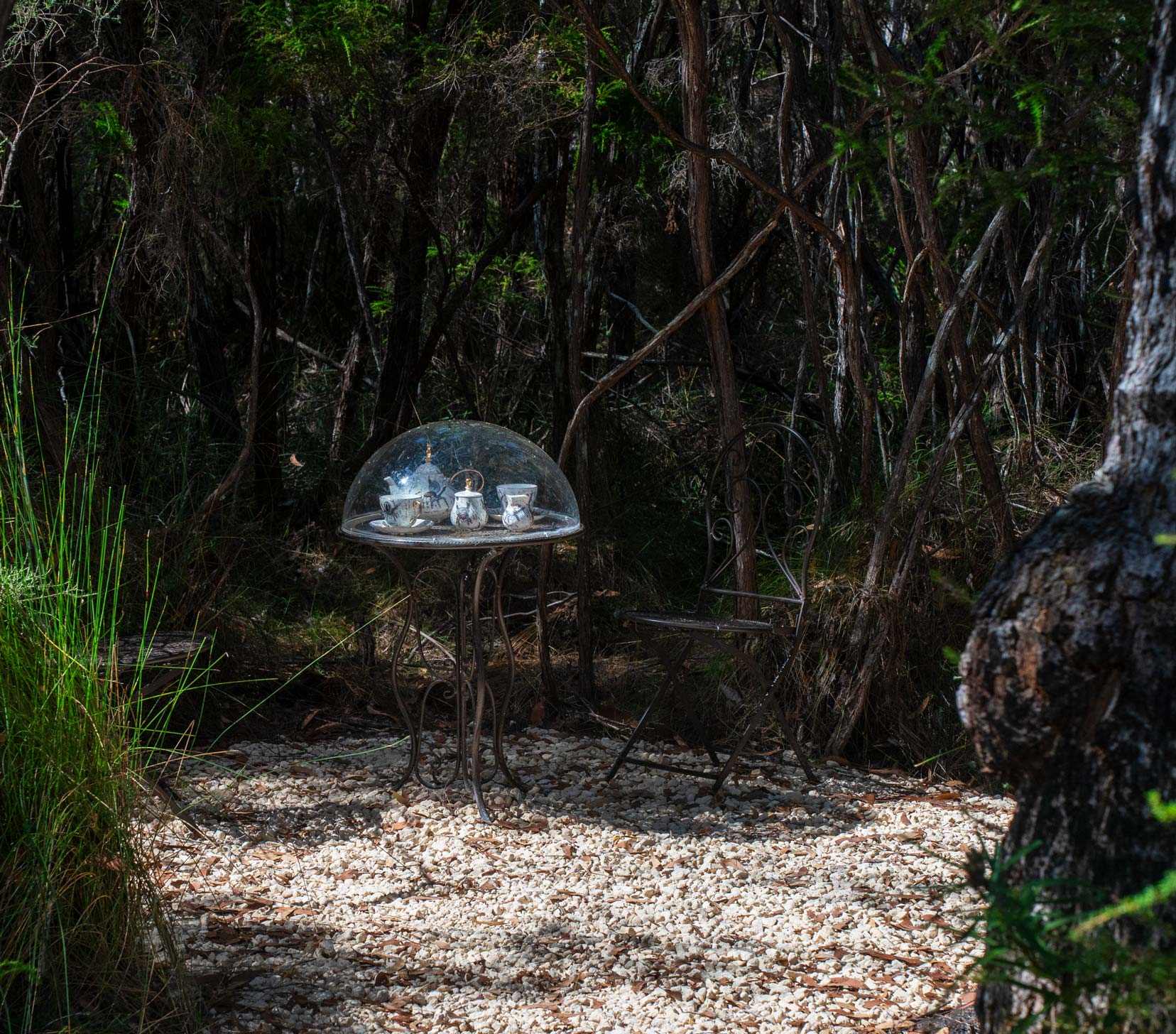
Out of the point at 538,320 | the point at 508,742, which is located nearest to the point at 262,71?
A: the point at 538,320

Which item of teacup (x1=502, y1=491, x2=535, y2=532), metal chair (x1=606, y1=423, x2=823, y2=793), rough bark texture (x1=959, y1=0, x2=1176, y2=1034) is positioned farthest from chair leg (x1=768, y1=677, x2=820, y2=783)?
rough bark texture (x1=959, y1=0, x2=1176, y2=1034)

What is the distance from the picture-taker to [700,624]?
3475 millimetres

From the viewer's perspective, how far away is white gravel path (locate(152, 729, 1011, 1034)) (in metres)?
2.34

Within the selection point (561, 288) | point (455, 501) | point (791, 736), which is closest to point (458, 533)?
point (455, 501)

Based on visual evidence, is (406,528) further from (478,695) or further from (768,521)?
(768,521)

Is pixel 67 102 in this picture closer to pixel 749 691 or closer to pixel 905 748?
pixel 749 691

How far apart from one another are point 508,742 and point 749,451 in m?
1.86

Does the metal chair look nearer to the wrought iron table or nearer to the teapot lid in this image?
the wrought iron table

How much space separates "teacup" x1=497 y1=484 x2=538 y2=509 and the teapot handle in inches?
1.7

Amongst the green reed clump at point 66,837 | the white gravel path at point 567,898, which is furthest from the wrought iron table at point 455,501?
the green reed clump at point 66,837

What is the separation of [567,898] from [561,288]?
253cm

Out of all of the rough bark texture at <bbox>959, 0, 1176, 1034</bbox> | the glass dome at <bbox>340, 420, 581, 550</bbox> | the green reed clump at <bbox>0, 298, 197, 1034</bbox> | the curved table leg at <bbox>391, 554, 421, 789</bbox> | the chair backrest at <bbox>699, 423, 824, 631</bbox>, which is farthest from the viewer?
the chair backrest at <bbox>699, 423, 824, 631</bbox>

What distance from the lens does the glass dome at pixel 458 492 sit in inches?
125

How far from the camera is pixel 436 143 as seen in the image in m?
4.88
